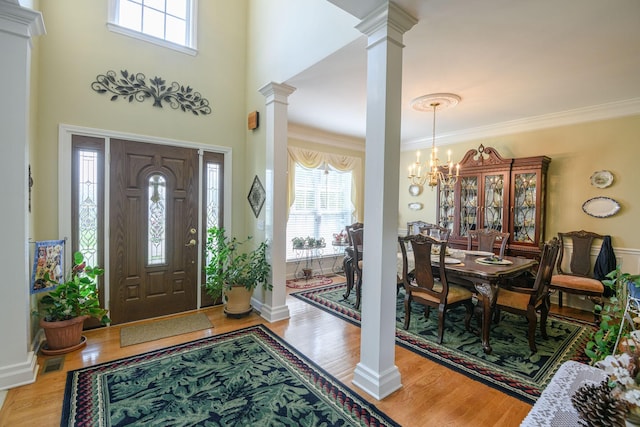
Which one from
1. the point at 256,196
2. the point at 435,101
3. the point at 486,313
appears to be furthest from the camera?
the point at 256,196

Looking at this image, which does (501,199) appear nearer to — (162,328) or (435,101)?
(435,101)

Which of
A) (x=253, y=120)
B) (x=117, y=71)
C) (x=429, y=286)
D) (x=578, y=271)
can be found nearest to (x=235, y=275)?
(x=253, y=120)

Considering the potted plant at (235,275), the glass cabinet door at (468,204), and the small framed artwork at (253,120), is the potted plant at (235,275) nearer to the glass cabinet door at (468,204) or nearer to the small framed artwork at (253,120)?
the small framed artwork at (253,120)

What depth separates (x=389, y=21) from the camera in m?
2.00

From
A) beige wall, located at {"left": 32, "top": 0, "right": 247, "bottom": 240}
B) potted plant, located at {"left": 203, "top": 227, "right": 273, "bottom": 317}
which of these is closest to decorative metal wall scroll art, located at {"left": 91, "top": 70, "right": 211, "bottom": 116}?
beige wall, located at {"left": 32, "top": 0, "right": 247, "bottom": 240}

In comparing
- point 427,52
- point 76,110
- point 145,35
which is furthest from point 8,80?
point 427,52

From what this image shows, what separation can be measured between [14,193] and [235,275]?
6.64 feet

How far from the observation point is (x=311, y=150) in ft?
18.1

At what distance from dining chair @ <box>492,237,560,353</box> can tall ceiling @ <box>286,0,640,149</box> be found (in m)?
1.67

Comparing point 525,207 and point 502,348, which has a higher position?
point 525,207

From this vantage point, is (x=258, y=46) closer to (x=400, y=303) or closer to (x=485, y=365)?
(x=400, y=303)

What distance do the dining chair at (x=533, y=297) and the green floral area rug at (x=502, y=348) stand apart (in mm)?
183

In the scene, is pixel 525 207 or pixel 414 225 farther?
pixel 414 225

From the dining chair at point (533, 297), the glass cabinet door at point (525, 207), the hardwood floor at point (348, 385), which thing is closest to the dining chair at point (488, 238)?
the glass cabinet door at point (525, 207)
